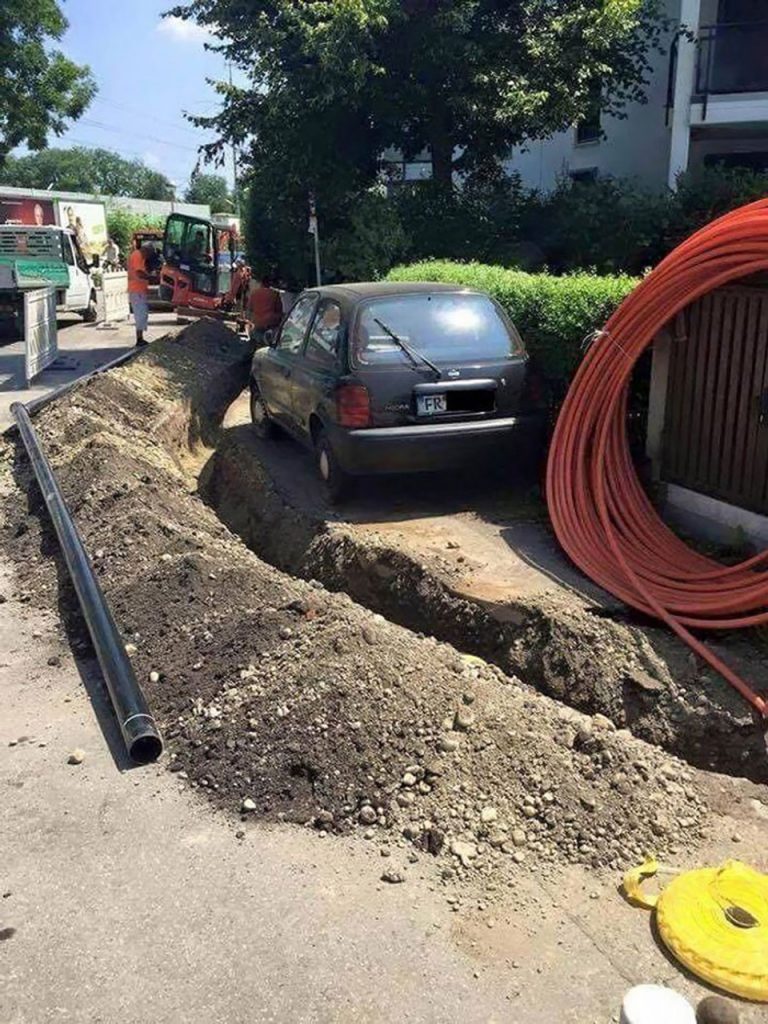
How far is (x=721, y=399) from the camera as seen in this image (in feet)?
19.0

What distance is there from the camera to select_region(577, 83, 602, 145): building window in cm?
1675

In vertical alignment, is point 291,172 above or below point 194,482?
above

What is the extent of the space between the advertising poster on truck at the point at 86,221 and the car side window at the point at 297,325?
21.5m

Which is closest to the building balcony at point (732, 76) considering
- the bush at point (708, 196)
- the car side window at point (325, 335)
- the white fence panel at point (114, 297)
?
the bush at point (708, 196)

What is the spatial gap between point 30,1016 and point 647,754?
2.50 meters

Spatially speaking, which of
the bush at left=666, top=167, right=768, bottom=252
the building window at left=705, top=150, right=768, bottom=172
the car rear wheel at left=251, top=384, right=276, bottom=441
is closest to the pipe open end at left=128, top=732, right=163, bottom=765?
the car rear wheel at left=251, top=384, right=276, bottom=441

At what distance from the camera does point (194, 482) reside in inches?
390

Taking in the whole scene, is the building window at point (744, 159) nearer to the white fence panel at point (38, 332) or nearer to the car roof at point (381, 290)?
the white fence panel at point (38, 332)

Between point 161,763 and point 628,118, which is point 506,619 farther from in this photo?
point 628,118

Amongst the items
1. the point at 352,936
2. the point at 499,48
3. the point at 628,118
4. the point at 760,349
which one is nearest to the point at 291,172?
the point at 499,48

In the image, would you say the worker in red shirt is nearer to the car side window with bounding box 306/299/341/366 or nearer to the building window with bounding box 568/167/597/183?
the car side window with bounding box 306/299/341/366

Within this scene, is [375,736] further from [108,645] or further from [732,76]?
[732,76]

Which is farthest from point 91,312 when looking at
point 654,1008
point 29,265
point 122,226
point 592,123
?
point 122,226

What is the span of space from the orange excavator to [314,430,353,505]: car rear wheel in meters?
15.2
